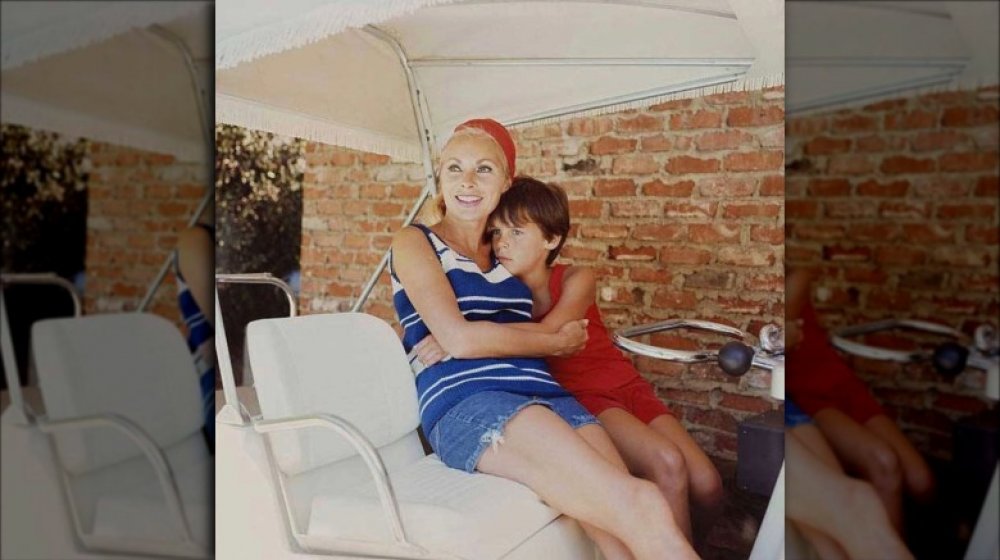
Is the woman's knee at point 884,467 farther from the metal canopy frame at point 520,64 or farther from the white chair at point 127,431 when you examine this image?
the white chair at point 127,431

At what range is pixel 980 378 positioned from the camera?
1832 mm

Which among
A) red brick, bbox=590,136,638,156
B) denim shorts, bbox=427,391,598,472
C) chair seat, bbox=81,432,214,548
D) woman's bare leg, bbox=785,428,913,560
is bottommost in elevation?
chair seat, bbox=81,432,214,548

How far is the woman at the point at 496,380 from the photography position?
4.65 ft

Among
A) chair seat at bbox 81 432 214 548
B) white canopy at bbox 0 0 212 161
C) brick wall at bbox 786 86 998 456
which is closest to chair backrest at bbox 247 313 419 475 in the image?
brick wall at bbox 786 86 998 456

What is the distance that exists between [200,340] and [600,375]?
1.84 metres

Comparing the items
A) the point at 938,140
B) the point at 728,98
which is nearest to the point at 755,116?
the point at 728,98

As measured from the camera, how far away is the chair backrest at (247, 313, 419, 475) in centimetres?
160

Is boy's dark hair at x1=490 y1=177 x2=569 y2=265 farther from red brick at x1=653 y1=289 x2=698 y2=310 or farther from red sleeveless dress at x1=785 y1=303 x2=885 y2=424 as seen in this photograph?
red sleeveless dress at x1=785 y1=303 x2=885 y2=424

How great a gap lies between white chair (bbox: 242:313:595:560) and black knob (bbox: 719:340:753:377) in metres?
0.38

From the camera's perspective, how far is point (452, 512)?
4.89ft

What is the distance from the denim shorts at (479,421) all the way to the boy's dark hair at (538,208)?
239mm

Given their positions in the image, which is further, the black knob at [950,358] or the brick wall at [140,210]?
the brick wall at [140,210]

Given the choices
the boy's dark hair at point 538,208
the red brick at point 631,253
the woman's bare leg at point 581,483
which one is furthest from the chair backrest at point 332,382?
the red brick at point 631,253

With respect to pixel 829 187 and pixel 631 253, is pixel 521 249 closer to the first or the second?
pixel 631 253
